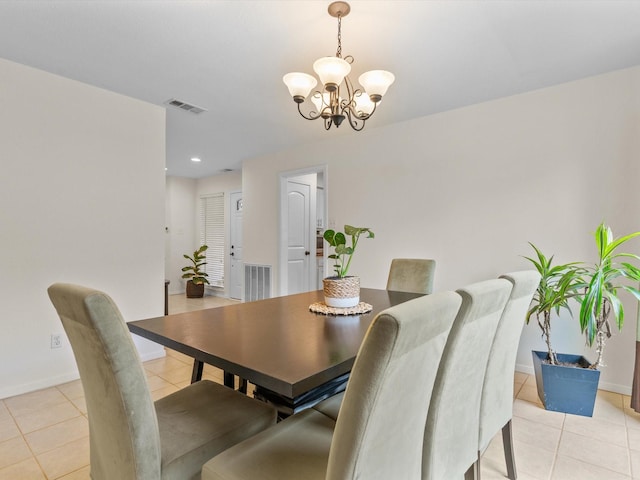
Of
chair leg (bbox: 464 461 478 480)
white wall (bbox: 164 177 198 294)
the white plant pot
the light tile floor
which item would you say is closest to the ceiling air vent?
the white plant pot

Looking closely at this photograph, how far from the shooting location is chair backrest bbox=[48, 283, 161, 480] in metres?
0.89

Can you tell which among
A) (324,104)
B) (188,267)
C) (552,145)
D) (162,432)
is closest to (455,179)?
(552,145)

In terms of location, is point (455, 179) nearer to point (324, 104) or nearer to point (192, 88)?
point (324, 104)

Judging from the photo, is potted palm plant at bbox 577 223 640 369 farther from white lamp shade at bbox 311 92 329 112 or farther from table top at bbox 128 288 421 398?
white lamp shade at bbox 311 92 329 112

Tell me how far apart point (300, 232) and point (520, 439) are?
380 centimetres

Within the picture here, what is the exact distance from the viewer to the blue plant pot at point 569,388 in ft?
7.18

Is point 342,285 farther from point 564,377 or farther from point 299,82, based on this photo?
point 564,377


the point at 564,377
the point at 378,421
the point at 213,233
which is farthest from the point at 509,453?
the point at 213,233

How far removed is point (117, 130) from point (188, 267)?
3835 mm

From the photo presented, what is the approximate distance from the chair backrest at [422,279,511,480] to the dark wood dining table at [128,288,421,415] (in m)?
0.32

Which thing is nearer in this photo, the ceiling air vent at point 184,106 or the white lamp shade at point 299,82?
the white lamp shade at point 299,82

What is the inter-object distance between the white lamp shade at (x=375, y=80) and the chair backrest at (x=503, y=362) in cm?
118

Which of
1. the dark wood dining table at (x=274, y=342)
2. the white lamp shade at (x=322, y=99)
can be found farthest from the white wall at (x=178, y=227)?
the white lamp shade at (x=322, y=99)

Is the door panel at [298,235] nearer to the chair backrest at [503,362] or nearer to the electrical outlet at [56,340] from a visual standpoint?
the electrical outlet at [56,340]
